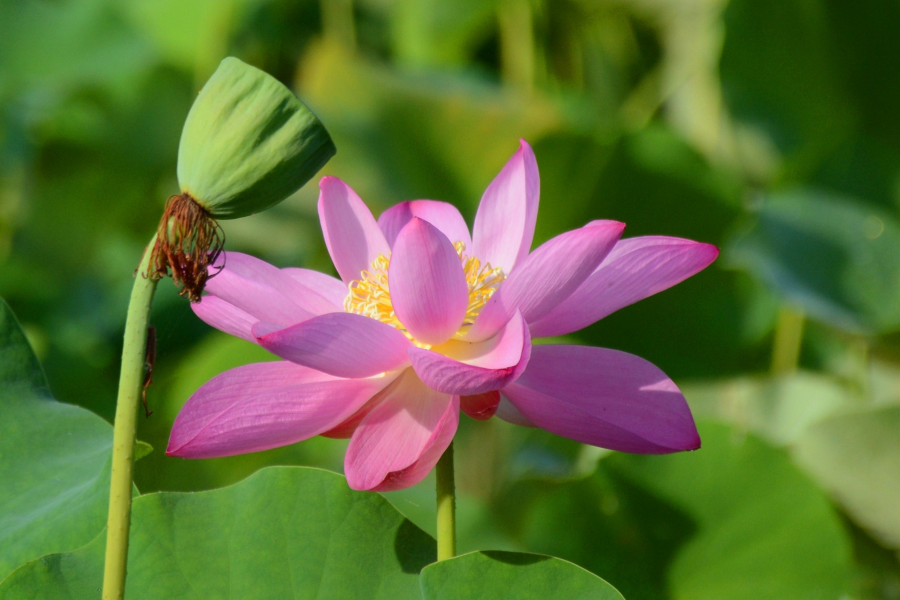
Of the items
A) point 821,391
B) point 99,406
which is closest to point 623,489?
point 821,391

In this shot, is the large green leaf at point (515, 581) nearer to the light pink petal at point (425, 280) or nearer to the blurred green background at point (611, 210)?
the light pink petal at point (425, 280)

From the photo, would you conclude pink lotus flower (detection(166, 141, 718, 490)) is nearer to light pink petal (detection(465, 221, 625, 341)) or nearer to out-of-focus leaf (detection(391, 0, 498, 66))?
light pink petal (detection(465, 221, 625, 341))

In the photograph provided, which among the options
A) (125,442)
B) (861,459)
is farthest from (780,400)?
(125,442)

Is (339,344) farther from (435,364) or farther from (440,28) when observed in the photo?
(440,28)

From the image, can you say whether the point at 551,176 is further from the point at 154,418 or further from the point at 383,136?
the point at 154,418

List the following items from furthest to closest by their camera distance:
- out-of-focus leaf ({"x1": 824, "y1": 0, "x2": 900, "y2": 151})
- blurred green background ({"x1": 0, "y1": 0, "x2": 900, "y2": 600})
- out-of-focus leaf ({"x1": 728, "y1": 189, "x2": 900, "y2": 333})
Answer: out-of-focus leaf ({"x1": 824, "y1": 0, "x2": 900, "y2": 151}) → out-of-focus leaf ({"x1": 728, "y1": 189, "x2": 900, "y2": 333}) → blurred green background ({"x1": 0, "y1": 0, "x2": 900, "y2": 600})

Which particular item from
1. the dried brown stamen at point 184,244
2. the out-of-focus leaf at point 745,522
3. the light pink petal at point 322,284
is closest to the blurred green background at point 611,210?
the out-of-focus leaf at point 745,522

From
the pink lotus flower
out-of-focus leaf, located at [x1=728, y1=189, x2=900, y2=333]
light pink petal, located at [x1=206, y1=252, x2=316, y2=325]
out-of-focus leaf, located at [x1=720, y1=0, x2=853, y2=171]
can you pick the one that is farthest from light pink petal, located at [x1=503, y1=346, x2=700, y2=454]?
out-of-focus leaf, located at [x1=720, y1=0, x2=853, y2=171]
